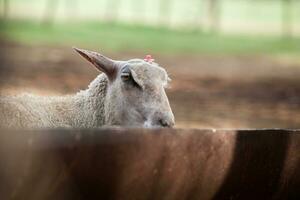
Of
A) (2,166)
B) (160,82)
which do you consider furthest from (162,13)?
(2,166)

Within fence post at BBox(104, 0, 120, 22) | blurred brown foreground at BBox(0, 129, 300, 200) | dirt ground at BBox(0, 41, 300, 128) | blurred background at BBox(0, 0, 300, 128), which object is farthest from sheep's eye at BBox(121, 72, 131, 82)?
fence post at BBox(104, 0, 120, 22)

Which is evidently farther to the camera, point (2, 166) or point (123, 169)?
point (123, 169)

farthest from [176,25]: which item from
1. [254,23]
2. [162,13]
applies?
[254,23]

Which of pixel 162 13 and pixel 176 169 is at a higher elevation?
pixel 176 169

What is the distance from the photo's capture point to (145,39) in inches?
1218

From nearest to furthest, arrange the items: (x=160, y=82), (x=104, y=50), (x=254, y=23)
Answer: (x=160, y=82) < (x=104, y=50) < (x=254, y=23)

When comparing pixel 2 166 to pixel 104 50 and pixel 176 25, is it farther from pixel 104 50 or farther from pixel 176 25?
pixel 176 25

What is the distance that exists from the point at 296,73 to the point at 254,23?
24.1 meters

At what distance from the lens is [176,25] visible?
40281mm

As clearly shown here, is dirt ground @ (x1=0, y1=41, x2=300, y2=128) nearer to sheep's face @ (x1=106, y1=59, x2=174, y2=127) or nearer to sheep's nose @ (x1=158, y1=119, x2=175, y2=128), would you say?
sheep's face @ (x1=106, y1=59, x2=174, y2=127)

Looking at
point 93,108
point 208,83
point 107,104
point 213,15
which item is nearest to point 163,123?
point 107,104

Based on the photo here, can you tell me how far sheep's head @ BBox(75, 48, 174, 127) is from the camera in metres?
5.41

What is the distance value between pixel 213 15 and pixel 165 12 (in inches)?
119

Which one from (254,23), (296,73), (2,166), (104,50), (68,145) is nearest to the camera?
(2,166)
